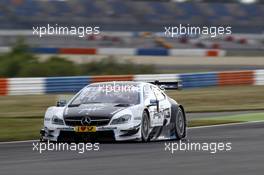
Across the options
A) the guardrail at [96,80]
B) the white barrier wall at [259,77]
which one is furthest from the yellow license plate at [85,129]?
the white barrier wall at [259,77]

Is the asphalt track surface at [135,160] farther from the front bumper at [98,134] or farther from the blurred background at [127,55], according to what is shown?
the blurred background at [127,55]

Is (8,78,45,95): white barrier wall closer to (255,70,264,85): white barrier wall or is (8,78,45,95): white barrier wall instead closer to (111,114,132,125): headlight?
(255,70,264,85): white barrier wall

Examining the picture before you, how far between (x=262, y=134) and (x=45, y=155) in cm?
539

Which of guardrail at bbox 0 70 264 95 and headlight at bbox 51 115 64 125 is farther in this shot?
guardrail at bbox 0 70 264 95

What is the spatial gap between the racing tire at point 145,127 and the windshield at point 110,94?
348mm

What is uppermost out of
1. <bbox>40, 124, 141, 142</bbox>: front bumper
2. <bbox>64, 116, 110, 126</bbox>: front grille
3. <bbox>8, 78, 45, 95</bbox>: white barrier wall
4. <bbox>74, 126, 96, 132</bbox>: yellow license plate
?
<bbox>8, 78, 45, 95</bbox>: white barrier wall

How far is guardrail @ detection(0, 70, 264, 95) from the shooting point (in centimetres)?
2769

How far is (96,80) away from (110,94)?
1496 centimetres

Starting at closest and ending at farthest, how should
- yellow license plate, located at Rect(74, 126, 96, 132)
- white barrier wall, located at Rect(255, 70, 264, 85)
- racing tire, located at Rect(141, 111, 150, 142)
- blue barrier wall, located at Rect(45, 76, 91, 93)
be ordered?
yellow license plate, located at Rect(74, 126, 96, 132), racing tire, located at Rect(141, 111, 150, 142), blue barrier wall, located at Rect(45, 76, 91, 93), white barrier wall, located at Rect(255, 70, 264, 85)

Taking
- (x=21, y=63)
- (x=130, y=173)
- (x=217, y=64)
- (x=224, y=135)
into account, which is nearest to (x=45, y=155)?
(x=130, y=173)

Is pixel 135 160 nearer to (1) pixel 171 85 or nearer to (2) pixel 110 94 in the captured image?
(2) pixel 110 94

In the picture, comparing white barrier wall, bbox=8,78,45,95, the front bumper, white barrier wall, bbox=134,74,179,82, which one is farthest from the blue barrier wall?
the front bumper

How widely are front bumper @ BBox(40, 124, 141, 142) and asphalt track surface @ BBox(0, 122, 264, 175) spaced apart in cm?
14

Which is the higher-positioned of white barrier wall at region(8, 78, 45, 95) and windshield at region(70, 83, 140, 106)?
white barrier wall at region(8, 78, 45, 95)
